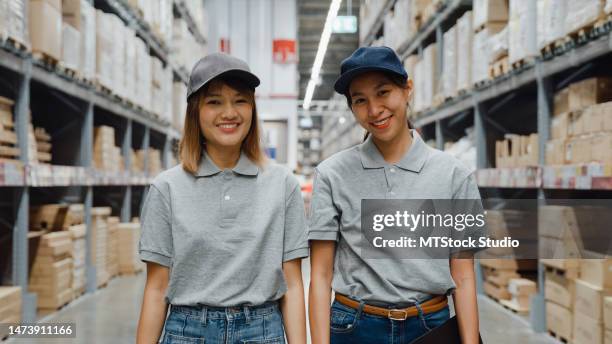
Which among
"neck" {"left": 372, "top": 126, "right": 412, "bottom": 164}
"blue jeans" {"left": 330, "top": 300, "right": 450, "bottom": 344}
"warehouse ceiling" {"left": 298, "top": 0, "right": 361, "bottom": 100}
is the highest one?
"warehouse ceiling" {"left": 298, "top": 0, "right": 361, "bottom": 100}

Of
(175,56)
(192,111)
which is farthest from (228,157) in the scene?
(175,56)

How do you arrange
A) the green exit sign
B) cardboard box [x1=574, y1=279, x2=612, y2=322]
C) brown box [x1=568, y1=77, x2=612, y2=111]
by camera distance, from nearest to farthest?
cardboard box [x1=574, y1=279, x2=612, y2=322] < brown box [x1=568, y1=77, x2=612, y2=111] < the green exit sign

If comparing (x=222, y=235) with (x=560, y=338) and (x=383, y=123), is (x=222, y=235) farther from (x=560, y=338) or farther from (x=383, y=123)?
(x=560, y=338)

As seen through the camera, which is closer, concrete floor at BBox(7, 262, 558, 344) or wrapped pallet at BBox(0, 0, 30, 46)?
wrapped pallet at BBox(0, 0, 30, 46)

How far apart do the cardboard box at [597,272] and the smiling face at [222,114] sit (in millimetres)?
2565

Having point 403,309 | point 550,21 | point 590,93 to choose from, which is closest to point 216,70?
point 403,309

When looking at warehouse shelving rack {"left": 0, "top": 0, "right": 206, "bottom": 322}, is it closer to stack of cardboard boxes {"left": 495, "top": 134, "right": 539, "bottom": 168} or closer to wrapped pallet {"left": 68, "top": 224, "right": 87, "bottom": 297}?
wrapped pallet {"left": 68, "top": 224, "right": 87, "bottom": 297}

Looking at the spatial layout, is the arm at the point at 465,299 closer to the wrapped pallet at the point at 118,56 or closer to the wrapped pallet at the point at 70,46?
the wrapped pallet at the point at 70,46

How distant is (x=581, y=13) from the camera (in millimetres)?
3260

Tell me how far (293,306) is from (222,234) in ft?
0.96

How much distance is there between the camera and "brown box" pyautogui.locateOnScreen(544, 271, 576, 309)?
11.7 ft

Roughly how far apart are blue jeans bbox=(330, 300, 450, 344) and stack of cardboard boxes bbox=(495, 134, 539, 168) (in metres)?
2.89

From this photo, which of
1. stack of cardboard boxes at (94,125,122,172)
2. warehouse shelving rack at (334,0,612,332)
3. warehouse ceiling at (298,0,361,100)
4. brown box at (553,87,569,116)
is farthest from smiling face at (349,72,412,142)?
warehouse ceiling at (298,0,361,100)

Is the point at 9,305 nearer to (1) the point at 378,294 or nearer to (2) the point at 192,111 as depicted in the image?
(2) the point at 192,111
